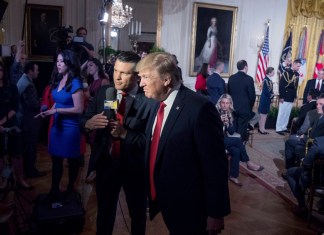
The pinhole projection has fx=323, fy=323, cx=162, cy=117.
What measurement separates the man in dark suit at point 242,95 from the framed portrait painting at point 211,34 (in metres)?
2.95

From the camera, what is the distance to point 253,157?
239 inches

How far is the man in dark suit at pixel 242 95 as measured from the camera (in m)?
6.35

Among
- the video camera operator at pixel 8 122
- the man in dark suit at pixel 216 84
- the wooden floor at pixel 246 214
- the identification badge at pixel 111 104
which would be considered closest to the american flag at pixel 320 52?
the man in dark suit at pixel 216 84

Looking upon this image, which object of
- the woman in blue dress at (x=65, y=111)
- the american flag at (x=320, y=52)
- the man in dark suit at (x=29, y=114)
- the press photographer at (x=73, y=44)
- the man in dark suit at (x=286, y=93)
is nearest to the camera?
the woman in blue dress at (x=65, y=111)

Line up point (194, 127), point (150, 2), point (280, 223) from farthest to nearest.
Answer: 1. point (150, 2)
2. point (280, 223)
3. point (194, 127)

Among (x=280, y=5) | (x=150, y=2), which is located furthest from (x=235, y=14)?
(x=150, y=2)

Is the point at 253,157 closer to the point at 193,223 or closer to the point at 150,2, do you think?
the point at 193,223

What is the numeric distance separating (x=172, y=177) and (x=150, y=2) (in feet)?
37.5

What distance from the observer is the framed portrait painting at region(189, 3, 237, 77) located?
902 centimetres

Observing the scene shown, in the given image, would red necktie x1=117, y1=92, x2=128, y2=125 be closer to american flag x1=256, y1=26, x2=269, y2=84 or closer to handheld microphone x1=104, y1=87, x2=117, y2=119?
handheld microphone x1=104, y1=87, x2=117, y2=119

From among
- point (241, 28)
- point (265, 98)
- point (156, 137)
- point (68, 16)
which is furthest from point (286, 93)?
point (156, 137)

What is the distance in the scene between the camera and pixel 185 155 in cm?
189

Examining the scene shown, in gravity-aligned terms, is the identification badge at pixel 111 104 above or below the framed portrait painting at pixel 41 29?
below

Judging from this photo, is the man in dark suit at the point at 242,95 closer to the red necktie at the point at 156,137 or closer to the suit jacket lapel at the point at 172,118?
the red necktie at the point at 156,137
